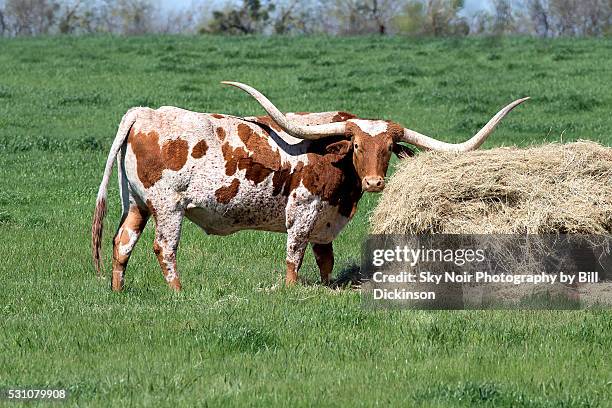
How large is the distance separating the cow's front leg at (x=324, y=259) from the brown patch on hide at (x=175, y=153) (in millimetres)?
1762

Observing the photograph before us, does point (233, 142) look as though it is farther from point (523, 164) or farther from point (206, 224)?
point (523, 164)

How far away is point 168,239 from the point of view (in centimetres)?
963

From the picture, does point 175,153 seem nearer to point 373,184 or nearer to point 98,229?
point 98,229

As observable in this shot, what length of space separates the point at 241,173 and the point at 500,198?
2.35 meters

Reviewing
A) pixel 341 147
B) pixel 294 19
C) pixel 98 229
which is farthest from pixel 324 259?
pixel 294 19

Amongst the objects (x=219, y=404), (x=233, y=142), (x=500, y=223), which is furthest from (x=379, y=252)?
(x=219, y=404)

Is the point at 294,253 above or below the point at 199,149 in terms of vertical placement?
below

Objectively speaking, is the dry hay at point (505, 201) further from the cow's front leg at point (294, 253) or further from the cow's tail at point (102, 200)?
the cow's tail at point (102, 200)

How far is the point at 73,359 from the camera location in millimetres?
6961

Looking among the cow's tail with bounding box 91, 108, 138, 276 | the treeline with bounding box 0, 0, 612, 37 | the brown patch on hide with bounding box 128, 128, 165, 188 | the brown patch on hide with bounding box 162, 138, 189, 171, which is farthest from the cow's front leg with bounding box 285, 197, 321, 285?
the treeline with bounding box 0, 0, 612, 37

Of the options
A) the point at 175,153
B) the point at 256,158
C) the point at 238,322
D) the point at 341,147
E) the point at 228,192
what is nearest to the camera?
the point at 238,322

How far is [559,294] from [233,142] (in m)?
3.15

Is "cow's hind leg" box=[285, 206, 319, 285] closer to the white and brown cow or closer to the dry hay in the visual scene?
the white and brown cow

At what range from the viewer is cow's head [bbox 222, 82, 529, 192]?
31.8 feet
